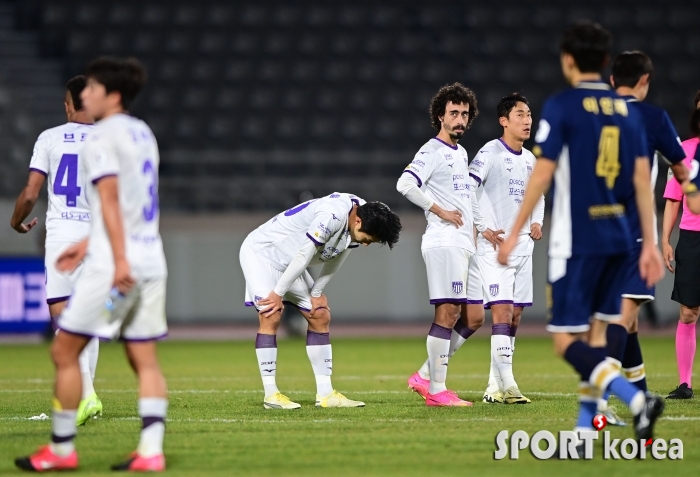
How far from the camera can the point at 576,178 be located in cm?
565

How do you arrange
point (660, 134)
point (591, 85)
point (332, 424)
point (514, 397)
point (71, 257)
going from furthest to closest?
point (514, 397), point (332, 424), point (660, 134), point (591, 85), point (71, 257)

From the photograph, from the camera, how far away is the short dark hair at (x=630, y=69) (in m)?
6.70

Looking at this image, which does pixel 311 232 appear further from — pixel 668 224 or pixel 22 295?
pixel 22 295

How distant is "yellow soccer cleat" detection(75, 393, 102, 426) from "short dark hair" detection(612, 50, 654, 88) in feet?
13.8

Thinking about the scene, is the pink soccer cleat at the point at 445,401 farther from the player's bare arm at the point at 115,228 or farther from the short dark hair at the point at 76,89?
the player's bare arm at the point at 115,228

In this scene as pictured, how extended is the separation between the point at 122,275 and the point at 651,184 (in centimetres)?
312

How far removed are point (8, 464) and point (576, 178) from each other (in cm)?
340

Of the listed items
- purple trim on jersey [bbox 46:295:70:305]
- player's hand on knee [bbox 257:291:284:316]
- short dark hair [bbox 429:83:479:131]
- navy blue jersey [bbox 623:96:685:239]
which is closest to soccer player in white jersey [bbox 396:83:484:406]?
short dark hair [bbox 429:83:479:131]

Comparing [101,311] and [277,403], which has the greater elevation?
[101,311]

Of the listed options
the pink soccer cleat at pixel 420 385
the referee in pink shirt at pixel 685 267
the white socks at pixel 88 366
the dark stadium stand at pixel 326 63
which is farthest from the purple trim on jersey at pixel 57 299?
the dark stadium stand at pixel 326 63

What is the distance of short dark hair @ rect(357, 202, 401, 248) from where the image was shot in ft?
25.4

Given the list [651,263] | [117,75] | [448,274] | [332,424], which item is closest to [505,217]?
[448,274]

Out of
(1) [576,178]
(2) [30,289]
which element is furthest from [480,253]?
(2) [30,289]

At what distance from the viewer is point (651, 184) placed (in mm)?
6211
